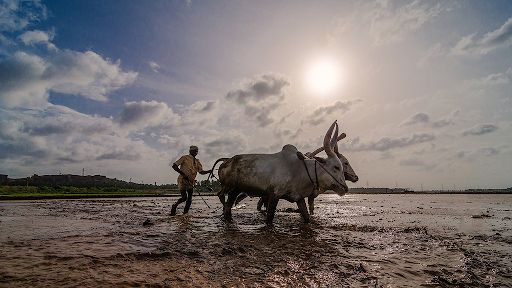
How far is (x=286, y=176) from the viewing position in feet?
24.8

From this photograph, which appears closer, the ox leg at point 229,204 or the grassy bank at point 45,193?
the ox leg at point 229,204

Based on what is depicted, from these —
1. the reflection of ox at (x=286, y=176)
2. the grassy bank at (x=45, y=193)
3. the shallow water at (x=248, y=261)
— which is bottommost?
the grassy bank at (x=45, y=193)

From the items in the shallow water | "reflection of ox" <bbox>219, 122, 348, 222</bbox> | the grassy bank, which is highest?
"reflection of ox" <bbox>219, 122, 348, 222</bbox>

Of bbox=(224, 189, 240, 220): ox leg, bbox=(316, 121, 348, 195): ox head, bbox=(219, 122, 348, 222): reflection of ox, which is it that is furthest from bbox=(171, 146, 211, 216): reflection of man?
bbox=(316, 121, 348, 195): ox head

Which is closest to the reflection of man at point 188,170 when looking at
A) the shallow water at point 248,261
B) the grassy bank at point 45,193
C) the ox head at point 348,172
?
the shallow water at point 248,261

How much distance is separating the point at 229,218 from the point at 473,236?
244 inches

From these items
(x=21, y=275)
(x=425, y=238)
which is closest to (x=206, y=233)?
(x=21, y=275)

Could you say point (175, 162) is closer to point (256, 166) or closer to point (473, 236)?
point (256, 166)

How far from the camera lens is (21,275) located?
2869mm

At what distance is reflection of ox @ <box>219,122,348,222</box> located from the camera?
754cm

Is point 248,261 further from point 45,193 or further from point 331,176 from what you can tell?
point 45,193

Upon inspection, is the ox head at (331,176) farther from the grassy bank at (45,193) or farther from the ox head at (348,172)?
the grassy bank at (45,193)

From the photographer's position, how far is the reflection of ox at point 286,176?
7539 millimetres

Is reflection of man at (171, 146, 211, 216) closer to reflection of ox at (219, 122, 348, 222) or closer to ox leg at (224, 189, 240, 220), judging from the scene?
ox leg at (224, 189, 240, 220)
